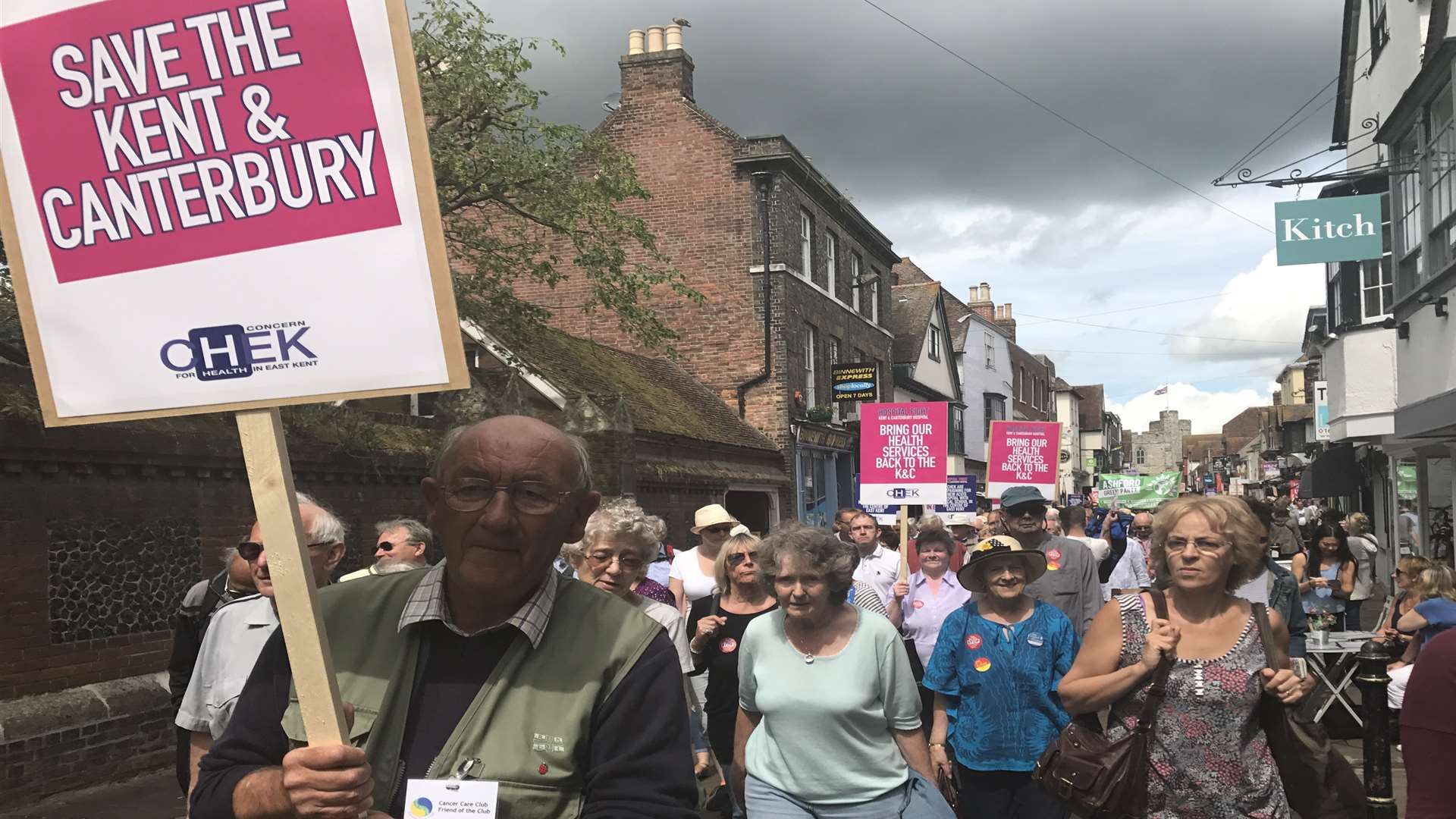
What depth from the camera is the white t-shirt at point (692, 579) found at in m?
7.94

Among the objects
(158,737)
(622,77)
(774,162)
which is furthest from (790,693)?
(622,77)

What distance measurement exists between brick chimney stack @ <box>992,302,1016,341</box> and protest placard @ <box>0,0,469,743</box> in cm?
5786

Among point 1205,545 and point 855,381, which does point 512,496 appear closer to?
point 1205,545

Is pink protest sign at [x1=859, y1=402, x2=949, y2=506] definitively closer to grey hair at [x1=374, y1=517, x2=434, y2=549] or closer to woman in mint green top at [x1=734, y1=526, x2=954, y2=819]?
grey hair at [x1=374, y1=517, x2=434, y2=549]

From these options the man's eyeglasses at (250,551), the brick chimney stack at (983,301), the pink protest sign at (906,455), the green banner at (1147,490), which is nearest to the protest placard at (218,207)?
the man's eyeglasses at (250,551)

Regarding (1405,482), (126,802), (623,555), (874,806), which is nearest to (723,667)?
(623,555)

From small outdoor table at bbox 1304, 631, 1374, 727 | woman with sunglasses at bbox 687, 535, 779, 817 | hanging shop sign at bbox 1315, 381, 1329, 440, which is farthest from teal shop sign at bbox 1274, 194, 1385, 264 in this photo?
hanging shop sign at bbox 1315, 381, 1329, 440

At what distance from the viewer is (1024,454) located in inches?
603

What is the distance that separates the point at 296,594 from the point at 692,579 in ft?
19.6

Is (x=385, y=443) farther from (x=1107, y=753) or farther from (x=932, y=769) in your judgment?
(x=1107, y=753)

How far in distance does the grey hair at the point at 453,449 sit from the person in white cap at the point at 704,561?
544cm

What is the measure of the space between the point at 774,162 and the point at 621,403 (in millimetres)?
10559

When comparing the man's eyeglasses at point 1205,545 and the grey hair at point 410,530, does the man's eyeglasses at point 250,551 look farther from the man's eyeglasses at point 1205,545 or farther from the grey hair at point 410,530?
the man's eyeglasses at point 1205,545

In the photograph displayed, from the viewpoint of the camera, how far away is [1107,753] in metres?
3.89
